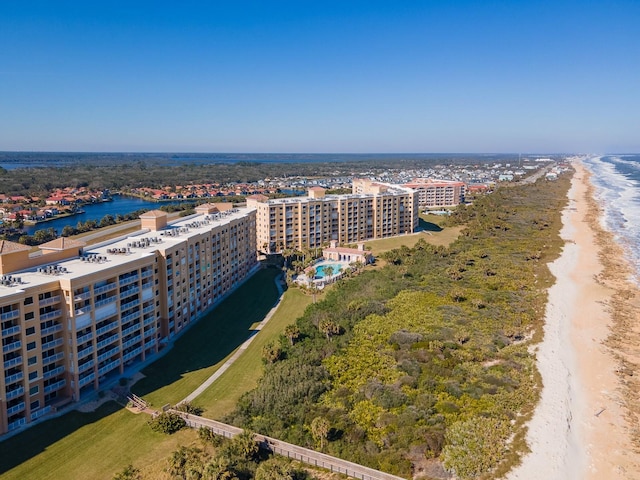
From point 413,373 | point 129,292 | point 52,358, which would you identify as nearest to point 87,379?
point 52,358

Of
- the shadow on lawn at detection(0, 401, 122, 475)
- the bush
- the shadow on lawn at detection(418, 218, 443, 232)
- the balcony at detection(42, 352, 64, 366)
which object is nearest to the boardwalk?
the bush

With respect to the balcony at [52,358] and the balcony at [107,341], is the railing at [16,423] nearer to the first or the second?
the balcony at [52,358]

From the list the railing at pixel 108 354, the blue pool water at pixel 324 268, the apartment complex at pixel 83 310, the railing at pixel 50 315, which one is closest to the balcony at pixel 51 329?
the apartment complex at pixel 83 310

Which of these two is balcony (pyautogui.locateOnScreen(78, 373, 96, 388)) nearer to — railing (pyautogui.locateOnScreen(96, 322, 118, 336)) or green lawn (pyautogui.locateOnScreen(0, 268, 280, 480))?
green lawn (pyautogui.locateOnScreen(0, 268, 280, 480))

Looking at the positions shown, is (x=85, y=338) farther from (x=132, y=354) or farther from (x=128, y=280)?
(x=128, y=280)

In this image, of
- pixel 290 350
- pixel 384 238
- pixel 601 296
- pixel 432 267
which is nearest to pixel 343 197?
pixel 384 238

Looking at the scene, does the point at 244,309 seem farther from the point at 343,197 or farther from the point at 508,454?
the point at 343,197
